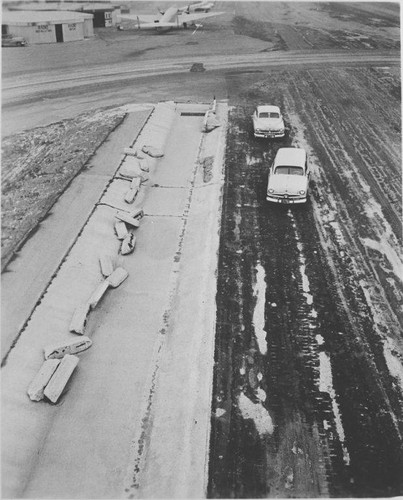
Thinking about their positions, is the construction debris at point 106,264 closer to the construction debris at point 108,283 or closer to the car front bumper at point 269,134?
the construction debris at point 108,283

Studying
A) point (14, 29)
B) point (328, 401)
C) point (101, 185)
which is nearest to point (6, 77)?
point (14, 29)

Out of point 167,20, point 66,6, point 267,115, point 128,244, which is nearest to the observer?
point 128,244

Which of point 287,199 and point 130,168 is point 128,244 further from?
point 287,199

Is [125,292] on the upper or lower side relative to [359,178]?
lower

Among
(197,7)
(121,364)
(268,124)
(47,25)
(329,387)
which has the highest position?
(197,7)

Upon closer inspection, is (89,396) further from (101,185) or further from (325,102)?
(325,102)

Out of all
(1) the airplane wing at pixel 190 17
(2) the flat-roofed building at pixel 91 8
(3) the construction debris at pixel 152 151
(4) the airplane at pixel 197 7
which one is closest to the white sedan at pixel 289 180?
(3) the construction debris at pixel 152 151

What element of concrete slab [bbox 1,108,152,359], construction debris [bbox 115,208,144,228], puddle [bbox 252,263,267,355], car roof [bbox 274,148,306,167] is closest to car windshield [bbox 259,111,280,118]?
car roof [bbox 274,148,306,167]

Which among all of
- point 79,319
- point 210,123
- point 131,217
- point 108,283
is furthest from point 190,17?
point 79,319
